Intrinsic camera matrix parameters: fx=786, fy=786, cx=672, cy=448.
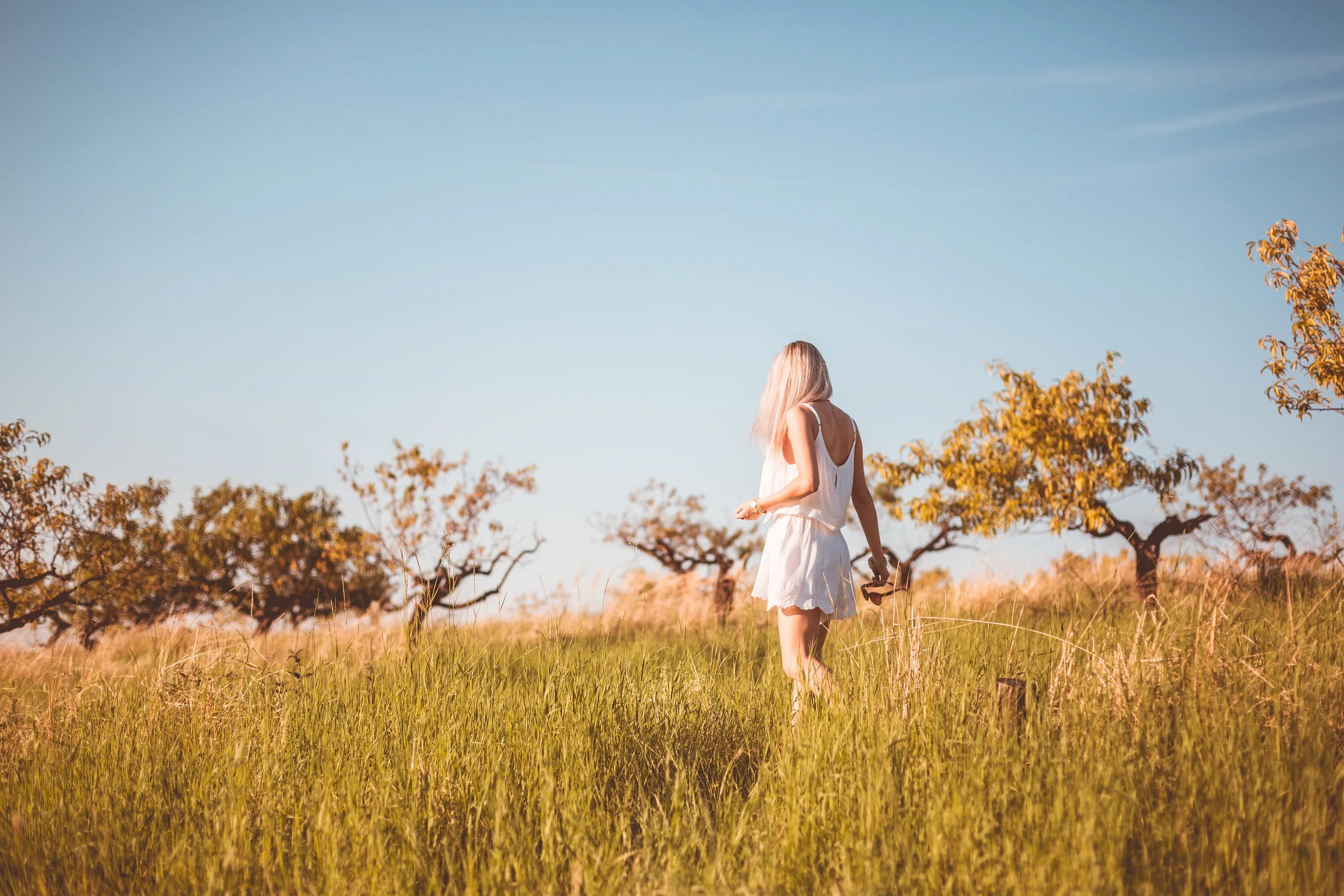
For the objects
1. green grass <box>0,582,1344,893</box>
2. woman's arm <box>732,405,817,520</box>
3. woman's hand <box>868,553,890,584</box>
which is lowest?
green grass <box>0,582,1344,893</box>

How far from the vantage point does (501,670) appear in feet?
18.4

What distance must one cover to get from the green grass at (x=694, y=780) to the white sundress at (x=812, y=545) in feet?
1.17

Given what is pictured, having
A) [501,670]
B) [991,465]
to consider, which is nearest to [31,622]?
[501,670]

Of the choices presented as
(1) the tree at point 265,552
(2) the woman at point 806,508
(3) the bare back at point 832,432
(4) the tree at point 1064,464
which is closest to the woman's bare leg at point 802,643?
(2) the woman at point 806,508

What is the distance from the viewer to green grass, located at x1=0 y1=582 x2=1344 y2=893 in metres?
2.64

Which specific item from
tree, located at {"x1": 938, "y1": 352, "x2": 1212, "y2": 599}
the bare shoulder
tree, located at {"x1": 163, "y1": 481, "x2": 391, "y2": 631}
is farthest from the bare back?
tree, located at {"x1": 163, "y1": 481, "x2": 391, "y2": 631}

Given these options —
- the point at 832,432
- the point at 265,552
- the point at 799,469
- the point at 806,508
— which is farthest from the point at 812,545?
the point at 265,552

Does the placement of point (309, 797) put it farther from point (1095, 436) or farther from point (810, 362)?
point (1095, 436)

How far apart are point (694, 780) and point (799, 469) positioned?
1642mm

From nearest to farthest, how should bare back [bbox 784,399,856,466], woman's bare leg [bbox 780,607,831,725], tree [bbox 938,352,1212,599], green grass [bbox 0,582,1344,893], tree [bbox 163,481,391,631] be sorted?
green grass [bbox 0,582,1344,893], woman's bare leg [bbox 780,607,831,725], bare back [bbox 784,399,856,466], tree [bbox 938,352,1212,599], tree [bbox 163,481,391,631]

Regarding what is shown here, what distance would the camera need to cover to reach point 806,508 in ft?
14.3

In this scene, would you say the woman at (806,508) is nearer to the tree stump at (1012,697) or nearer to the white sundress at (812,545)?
the white sundress at (812,545)

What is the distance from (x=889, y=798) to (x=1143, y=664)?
5.57 ft

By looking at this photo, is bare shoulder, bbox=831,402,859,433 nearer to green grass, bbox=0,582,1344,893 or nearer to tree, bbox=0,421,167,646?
green grass, bbox=0,582,1344,893
